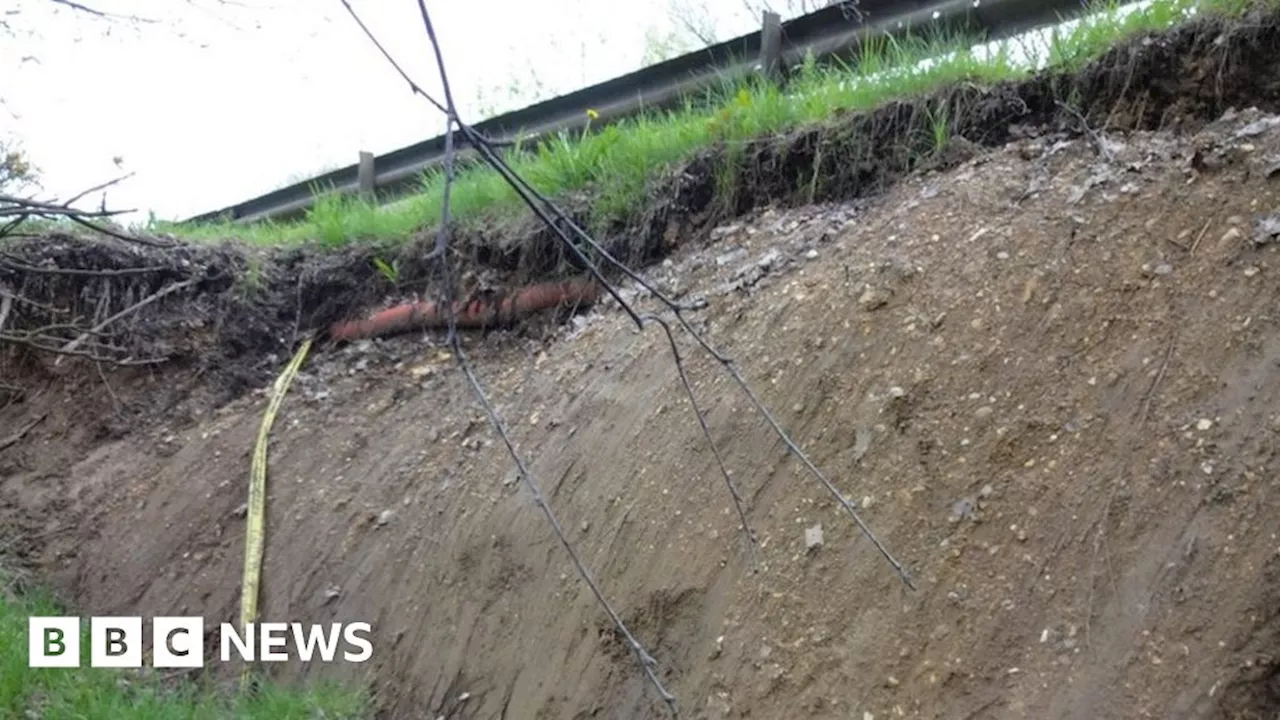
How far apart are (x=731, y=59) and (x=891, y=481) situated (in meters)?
2.76

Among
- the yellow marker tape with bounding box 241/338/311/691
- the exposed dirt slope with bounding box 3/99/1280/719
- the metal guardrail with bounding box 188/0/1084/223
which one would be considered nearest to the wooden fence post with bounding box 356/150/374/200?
the metal guardrail with bounding box 188/0/1084/223

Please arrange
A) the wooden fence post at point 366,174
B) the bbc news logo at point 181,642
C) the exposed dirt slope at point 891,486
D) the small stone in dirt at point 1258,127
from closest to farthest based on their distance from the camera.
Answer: the exposed dirt slope at point 891,486 → the small stone in dirt at point 1258,127 → the bbc news logo at point 181,642 → the wooden fence post at point 366,174

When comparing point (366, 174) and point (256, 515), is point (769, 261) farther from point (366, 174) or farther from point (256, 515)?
point (366, 174)

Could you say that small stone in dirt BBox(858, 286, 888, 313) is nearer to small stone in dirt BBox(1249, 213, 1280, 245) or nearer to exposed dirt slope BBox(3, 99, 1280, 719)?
exposed dirt slope BBox(3, 99, 1280, 719)

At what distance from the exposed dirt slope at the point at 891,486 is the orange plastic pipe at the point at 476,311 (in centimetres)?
22

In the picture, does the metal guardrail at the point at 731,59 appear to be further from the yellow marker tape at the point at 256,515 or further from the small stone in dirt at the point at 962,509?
the small stone in dirt at the point at 962,509

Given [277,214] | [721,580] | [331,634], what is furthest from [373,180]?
[721,580]

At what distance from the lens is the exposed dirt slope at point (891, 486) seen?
259 cm

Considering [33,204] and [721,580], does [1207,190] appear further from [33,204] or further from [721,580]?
[33,204]

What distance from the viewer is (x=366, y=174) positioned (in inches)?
274

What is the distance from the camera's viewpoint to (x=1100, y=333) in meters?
3.07

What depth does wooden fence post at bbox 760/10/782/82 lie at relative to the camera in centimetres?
513

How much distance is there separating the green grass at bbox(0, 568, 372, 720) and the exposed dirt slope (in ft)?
0.81

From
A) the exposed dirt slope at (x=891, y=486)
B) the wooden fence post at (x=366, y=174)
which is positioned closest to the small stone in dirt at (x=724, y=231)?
the exposed dirt slope at (x=891, y=486)
